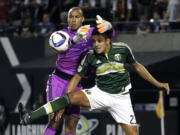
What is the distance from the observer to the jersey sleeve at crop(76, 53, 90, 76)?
10844 millimetres

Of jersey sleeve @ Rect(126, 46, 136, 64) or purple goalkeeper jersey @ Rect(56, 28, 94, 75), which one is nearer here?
jersey sleeve @ Rect(126, 46, 136, 64)

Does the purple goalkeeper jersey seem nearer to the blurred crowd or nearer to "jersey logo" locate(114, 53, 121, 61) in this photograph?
"jersey logo" locate(114, 53, 121, 61)

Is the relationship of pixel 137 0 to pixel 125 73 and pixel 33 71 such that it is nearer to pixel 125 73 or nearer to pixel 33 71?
pixel 33 71

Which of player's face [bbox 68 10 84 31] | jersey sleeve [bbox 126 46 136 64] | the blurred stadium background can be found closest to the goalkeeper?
player's face [bbox 68 10 84 31]

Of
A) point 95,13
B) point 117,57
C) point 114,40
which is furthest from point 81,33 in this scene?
point 114,40

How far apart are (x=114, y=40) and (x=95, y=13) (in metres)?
0.96

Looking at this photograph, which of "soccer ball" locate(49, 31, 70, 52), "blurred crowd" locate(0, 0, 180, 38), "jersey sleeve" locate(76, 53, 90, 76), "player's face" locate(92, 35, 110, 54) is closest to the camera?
"player's face" locate(92, 35, 110, 54)

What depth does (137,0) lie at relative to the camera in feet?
61.4

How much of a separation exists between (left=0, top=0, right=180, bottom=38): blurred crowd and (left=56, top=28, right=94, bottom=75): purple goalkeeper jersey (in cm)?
602

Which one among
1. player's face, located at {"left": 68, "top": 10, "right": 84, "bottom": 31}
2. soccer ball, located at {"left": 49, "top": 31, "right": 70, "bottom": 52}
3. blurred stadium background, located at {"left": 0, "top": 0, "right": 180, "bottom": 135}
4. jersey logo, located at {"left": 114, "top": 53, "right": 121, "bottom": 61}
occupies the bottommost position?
blurred stadium background, located at {"left": 0, "top": 0, "right": 180, "bottom": 135}

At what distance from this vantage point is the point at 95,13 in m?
18.4

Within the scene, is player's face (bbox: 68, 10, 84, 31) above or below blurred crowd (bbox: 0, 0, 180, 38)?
above

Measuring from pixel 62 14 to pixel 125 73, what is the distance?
A: 8294 millimetres

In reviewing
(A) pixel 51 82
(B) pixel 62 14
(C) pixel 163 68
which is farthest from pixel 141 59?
(A) pixel 51 82
